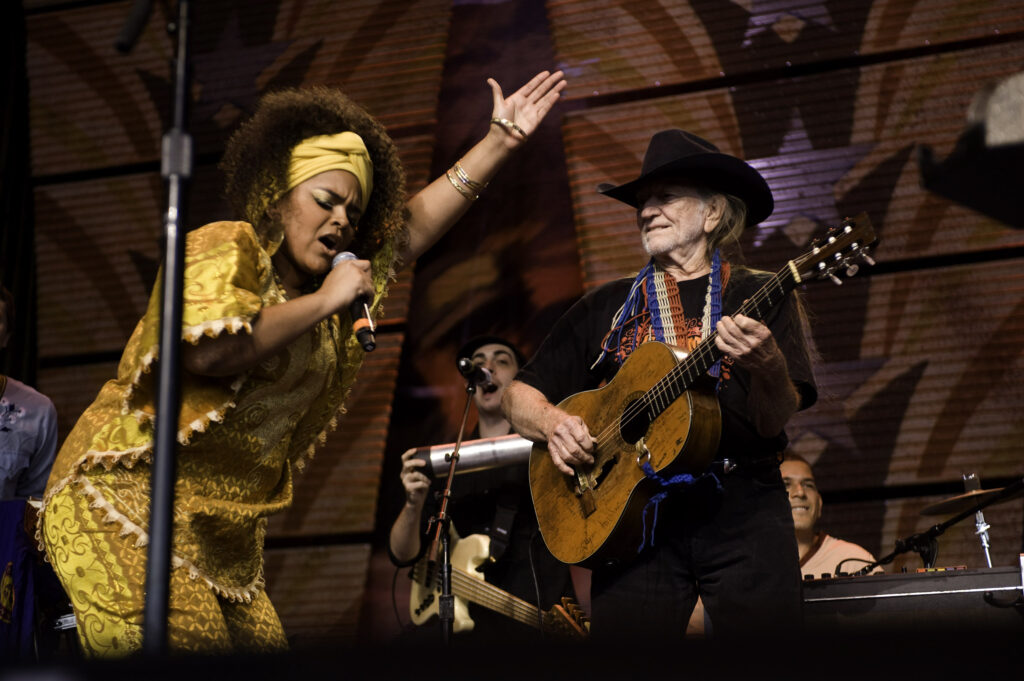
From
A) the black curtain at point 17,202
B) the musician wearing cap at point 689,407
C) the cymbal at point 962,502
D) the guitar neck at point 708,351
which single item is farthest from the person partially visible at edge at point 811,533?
the black curtain at point 17,202

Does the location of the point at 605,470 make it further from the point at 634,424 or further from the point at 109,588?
the point at 109,588

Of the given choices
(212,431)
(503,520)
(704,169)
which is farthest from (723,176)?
(503,520)

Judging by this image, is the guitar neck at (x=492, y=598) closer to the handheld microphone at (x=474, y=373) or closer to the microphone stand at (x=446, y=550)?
the microphone stand at (x=446, y=550)

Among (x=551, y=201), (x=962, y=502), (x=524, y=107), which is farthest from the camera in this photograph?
(x=551, y=201)

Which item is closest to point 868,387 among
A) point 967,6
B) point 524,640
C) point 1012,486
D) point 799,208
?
point 799,208

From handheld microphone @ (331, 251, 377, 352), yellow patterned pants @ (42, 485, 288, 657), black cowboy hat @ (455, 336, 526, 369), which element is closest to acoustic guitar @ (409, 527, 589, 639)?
black cowboy hat @ (455, 336, 526, 369)

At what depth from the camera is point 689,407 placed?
2.49 meters

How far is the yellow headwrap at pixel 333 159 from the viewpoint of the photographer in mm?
2617

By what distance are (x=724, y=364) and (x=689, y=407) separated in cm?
24

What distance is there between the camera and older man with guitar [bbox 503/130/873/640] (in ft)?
8.13

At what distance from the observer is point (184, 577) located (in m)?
2.24

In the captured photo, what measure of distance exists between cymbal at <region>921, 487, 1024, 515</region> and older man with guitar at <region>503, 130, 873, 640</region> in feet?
4.60

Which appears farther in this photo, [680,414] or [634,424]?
[634,424]

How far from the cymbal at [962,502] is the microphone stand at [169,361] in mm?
2955
